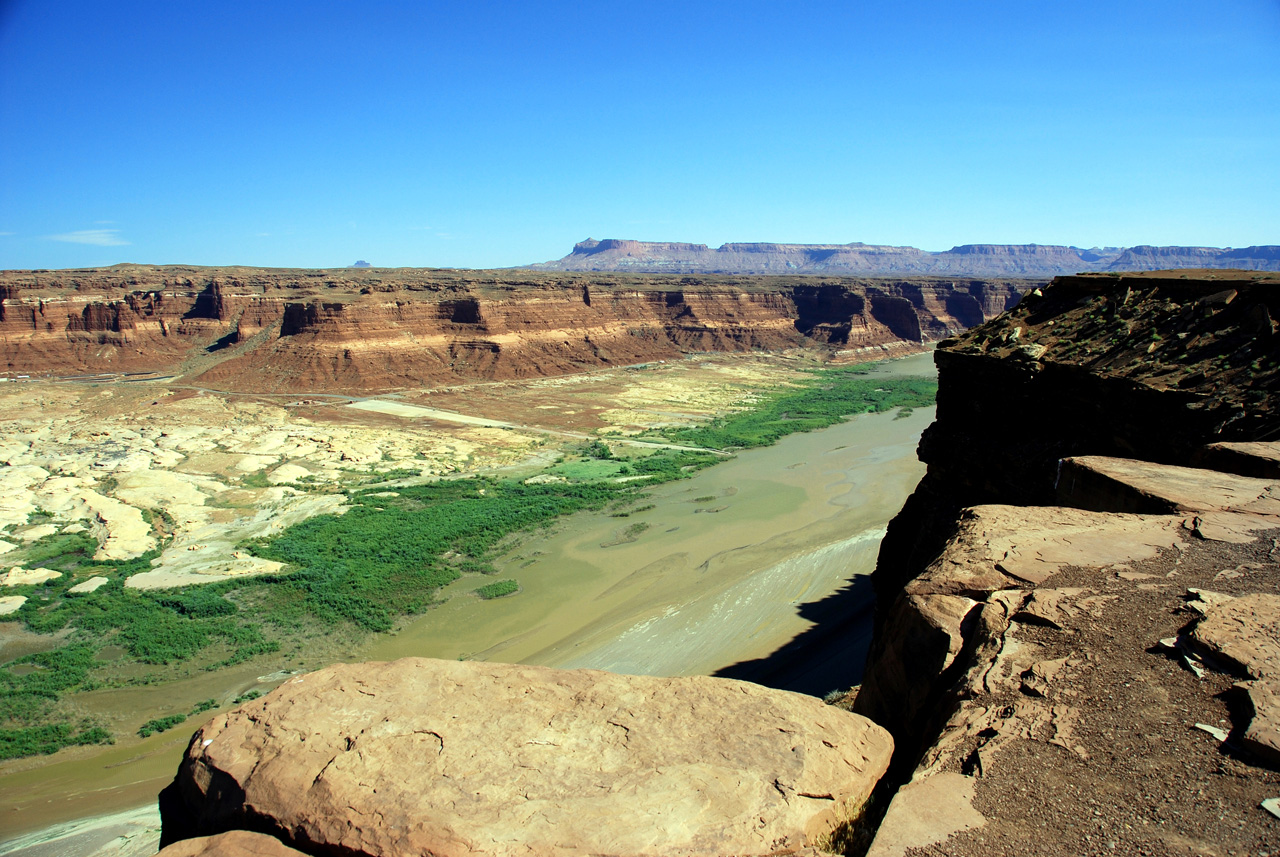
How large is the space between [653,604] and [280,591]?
1095 centimetres

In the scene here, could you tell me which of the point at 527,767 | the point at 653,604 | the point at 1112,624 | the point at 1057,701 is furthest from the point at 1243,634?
the point at 653,604

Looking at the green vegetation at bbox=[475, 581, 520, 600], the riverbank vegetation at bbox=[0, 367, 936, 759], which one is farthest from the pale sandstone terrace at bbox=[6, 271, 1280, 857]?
the green vegetation at bbox=[475, 581, 520, 600]

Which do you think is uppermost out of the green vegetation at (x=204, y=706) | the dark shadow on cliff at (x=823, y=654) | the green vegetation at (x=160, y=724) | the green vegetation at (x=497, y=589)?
the dark shadow on cliff at (x=823, y=654)

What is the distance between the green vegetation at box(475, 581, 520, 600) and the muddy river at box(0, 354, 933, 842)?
0.28 meters

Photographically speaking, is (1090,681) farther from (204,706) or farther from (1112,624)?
(204,706)

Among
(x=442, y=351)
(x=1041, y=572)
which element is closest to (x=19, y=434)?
(x=442, y=351)

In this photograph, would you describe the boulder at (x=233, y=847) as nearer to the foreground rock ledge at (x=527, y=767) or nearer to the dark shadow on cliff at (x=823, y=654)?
the foreground rock ledge at (x=527, y=767)

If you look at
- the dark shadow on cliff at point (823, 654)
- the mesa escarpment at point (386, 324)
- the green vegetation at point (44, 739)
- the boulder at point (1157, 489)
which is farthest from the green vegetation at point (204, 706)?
the mesa escarpment at point (386, 324)

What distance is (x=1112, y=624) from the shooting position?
5992 mm

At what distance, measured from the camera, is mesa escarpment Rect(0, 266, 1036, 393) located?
2264 inches

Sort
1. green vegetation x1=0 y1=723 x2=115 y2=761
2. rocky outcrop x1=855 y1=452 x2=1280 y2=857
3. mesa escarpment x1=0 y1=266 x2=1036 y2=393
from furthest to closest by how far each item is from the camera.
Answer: mesa escarpment x1=0 y1=266 x2=1036 y2=393, green vegetation x1=0 y1=723 x2=115 y2=761, rocky outcrop x1=855 y1=452 x2=1280 y2=857

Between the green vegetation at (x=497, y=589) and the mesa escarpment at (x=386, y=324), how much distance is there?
38688mm

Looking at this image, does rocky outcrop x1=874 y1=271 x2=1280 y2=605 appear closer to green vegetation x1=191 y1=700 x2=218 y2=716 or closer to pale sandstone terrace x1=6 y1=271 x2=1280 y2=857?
pale sandstone terrace x1=6 y1=271 x2=1280 y2=857

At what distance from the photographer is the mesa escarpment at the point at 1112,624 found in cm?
419
